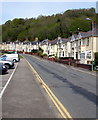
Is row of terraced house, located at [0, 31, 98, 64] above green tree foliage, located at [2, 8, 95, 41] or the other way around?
the other way around

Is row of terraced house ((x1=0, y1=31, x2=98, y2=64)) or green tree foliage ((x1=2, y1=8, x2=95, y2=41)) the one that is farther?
green tree foliage ((x1=2, y1=8, x2=95, y2=41))

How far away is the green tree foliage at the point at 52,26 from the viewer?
10165cm

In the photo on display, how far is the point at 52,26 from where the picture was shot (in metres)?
122

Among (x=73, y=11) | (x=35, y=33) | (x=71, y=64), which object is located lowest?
(x=71, y=64)

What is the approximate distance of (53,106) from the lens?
9.45 metres

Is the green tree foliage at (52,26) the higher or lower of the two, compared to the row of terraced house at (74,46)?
higher

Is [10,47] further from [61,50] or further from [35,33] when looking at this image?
[61,50]

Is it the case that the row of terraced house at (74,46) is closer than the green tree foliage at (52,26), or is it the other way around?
the row of terraced house at (74,46)

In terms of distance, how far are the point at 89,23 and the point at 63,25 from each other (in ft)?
55.6

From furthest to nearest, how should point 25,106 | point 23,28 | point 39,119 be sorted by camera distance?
point 23,28 < point 25,106 < point 39,119

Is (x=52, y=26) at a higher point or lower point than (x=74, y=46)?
higher

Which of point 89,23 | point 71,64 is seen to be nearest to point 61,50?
point 89,23

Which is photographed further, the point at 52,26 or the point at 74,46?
the point at 52,26

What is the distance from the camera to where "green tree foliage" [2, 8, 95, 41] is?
10165 cm
